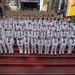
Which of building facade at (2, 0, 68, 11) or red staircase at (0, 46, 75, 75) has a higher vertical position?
building facade at (2, 0, 68, 11)

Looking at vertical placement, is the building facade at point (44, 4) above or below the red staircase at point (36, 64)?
above

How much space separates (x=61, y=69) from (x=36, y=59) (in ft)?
4.43

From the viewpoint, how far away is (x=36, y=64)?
23.0 ft

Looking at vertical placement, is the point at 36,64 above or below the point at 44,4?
below

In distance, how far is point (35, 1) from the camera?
49.0 metres

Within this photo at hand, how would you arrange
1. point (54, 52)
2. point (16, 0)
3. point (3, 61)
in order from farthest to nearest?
1. point (16, 0)
2. point (54, 52)
3. point (3, 61)

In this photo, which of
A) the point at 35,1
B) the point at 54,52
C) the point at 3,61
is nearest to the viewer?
the point at 3,61

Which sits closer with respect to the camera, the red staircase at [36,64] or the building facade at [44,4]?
the red staircase at [36,64]

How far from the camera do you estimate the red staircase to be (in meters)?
6.63

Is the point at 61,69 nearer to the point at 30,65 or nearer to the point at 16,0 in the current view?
the point at 30,65

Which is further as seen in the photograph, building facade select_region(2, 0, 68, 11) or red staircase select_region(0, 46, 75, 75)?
building facade select_region(2, 0, 68, 11)

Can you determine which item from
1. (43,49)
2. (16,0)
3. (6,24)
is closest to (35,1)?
(16,0)

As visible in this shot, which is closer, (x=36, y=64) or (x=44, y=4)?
(x=36, y=64)

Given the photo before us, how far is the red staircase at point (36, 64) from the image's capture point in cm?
663
